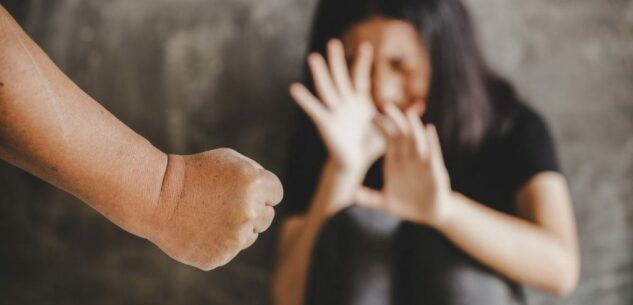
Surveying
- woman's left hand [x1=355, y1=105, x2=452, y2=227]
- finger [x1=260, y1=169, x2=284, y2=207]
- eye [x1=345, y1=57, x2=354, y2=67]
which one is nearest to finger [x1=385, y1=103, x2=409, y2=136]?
woman's left hand [x1=355, y1=105, x2=452, y2=227]

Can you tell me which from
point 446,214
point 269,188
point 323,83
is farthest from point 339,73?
point 269,188

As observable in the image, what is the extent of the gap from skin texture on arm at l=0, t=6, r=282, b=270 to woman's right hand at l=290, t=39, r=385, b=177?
23 cm

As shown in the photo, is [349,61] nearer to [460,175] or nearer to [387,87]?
[387,87]

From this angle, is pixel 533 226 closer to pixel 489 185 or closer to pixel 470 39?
pixel 489 185

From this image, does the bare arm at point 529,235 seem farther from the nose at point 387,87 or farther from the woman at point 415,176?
the nose at point 387,87

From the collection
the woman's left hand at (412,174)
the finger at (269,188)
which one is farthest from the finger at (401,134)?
the finger at (269,188)

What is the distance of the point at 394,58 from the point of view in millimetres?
534

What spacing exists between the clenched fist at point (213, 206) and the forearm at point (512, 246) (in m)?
0.28

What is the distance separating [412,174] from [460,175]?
128 mm

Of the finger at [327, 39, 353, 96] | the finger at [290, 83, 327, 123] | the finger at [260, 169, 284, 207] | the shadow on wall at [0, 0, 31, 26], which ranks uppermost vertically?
the finger at [327, 39, 353, 96]

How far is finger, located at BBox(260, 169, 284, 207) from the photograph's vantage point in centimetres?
22

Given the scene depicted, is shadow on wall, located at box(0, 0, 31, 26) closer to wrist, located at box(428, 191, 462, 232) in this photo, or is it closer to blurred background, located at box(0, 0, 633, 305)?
blurred background, located at box(0, 0, 633, 305)

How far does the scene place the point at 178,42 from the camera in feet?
1.86

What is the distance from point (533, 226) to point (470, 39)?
0.61ft
